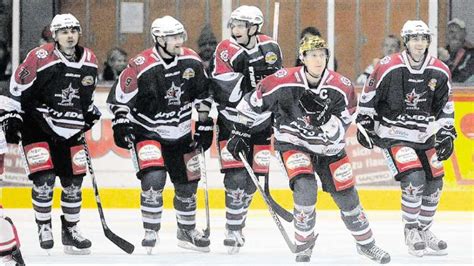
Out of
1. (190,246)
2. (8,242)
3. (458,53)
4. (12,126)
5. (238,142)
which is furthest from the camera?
(458,53)

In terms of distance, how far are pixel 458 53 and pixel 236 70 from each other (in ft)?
8.90

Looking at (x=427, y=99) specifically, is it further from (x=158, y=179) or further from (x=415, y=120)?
(x=158, y=179)

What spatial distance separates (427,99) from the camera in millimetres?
7422

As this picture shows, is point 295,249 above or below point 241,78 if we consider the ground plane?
below

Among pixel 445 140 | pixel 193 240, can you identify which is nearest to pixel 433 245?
pixel 445 140

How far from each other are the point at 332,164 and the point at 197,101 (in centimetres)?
86

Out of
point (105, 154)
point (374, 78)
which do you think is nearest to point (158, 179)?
point (374, 78)

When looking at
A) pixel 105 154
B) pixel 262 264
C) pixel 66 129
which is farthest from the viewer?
pixel 105 154

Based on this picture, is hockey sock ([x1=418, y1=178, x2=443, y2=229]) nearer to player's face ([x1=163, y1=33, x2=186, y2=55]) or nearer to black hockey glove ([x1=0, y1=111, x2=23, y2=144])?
player's face ([x1=163, y1=33, x2=186, y2=55])

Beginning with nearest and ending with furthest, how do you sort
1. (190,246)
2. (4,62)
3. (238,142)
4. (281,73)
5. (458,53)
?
(281,73), (238,142), (190,246), (4,62), (458,53)

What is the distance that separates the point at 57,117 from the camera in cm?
738

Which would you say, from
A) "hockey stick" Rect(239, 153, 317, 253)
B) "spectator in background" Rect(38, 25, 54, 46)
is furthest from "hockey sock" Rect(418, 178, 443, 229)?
"spectator in background" Rect(38, 25, 54, 46)

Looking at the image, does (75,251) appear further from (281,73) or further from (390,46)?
(390,46)

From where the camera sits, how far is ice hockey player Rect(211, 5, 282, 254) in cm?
749
